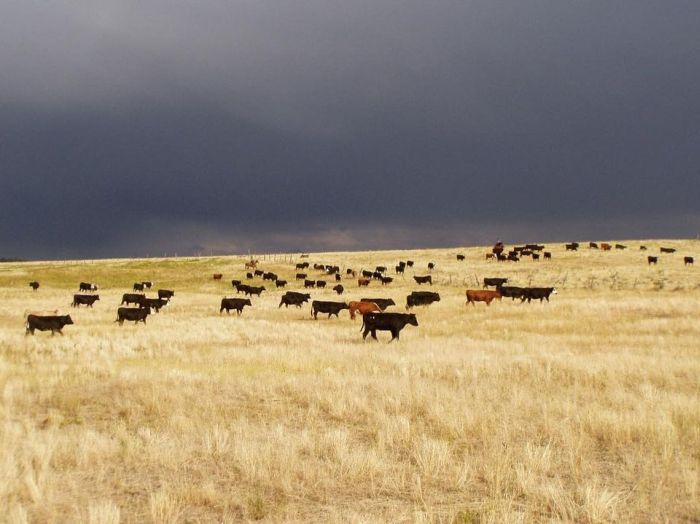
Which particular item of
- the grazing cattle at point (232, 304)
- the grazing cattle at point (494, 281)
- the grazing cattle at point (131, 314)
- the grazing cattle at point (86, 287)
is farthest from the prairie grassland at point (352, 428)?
the grazing cattle at point (86, 287)

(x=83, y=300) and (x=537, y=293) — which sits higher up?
(x=537, y=293)

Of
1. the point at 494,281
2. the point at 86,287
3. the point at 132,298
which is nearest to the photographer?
the point at 132,298

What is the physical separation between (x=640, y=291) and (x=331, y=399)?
33.4 m

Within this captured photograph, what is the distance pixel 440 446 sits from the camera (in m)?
7.59

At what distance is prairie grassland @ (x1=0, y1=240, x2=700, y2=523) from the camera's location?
19.9ft

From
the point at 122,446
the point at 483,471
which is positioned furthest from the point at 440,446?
the point at 122,446

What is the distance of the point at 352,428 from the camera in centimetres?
910

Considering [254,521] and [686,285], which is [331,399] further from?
[686,285]

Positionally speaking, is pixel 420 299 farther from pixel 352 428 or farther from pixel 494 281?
pixel 352 428

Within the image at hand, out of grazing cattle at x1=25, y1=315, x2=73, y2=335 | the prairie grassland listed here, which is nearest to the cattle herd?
grazing cattle at x1=25, y1=315, x2=73, y2=335

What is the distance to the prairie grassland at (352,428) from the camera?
19.9ft

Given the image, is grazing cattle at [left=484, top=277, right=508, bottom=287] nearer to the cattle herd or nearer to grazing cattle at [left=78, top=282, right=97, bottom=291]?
the cattle herd

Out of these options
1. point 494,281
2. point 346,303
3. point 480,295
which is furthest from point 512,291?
point 346,303

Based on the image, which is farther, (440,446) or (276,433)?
(276,433)
